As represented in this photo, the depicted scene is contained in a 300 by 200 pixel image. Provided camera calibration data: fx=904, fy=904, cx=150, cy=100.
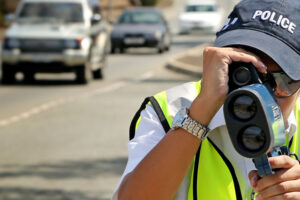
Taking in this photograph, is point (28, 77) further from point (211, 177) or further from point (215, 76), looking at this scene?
point (215, 76)

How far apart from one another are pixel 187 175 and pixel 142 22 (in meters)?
29.4

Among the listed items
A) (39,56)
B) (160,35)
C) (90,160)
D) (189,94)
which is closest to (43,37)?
(39,56)

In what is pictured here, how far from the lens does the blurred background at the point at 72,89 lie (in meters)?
8.37

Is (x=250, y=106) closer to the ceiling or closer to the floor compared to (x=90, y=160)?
closer to the ceiling

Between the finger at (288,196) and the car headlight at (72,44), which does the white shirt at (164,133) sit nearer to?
the finger at (288,196)

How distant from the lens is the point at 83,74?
1853 centimetres

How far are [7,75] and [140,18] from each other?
44.0ft

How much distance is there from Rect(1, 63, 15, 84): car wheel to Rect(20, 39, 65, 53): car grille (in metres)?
0.55

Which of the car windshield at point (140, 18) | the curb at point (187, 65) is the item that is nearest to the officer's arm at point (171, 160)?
the curb at point (187, 65)

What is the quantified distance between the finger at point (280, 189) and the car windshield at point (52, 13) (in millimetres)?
17294

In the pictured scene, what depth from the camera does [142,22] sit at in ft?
103

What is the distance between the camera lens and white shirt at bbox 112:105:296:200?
212 cm

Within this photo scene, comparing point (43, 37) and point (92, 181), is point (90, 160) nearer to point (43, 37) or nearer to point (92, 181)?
point (92, 181)

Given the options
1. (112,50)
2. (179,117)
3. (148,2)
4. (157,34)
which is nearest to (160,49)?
(157,34)
